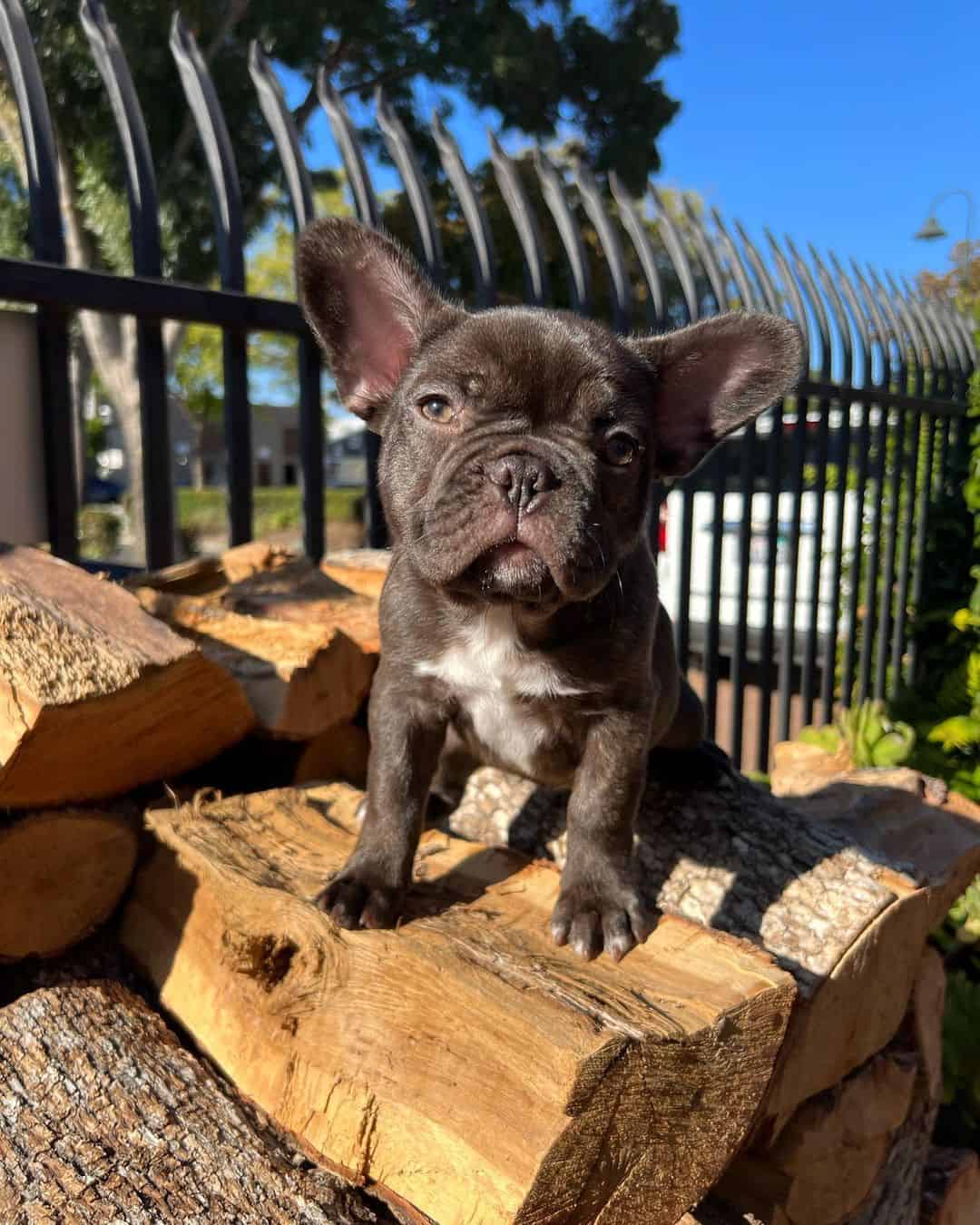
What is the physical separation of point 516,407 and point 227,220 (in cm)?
180

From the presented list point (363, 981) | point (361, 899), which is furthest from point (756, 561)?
point (363, 981)

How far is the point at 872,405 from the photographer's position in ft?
20.8

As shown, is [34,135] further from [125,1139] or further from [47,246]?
[125,1139]

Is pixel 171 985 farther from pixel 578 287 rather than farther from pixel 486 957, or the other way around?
pixel 578 287

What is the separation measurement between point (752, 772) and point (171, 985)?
4282mm

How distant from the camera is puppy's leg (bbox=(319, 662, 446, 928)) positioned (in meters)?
1.98

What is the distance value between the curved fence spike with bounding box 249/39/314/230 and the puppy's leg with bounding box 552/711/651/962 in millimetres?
2327

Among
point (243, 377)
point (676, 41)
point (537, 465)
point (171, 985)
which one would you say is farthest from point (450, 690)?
point (676, 41)

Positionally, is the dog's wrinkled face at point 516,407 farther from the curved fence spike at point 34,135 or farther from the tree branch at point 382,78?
the tree branch at point 382,78

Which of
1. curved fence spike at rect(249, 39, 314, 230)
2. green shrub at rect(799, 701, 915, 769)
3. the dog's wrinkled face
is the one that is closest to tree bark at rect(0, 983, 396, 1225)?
the dog's wrinkled face

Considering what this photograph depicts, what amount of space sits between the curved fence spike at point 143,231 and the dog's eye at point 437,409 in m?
1.28

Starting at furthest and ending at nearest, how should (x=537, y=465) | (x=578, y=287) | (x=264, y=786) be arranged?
(x=578, y=287) → (x=264, y=786) → (x=537, y=465)

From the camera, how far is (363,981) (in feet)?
5.97

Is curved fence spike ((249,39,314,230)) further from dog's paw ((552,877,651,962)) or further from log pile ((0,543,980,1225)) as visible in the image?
dog's paw ((552,877,651,962))
